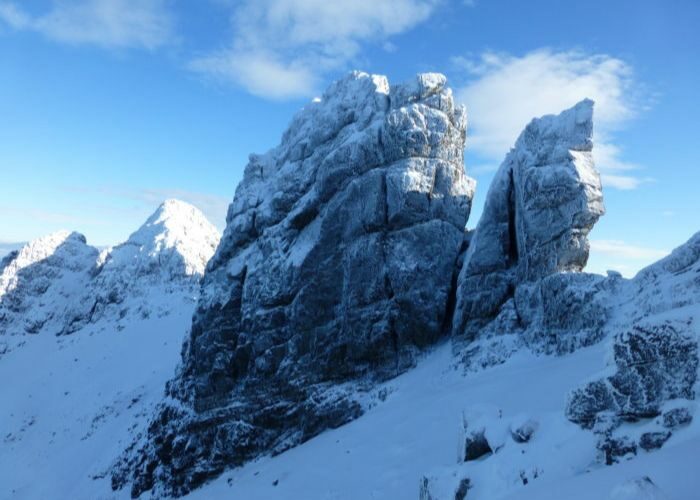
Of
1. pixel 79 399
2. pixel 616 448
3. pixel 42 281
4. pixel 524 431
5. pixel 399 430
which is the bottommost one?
pixel 79 399

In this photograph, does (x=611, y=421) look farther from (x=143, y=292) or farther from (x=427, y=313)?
(x=143, y=292)

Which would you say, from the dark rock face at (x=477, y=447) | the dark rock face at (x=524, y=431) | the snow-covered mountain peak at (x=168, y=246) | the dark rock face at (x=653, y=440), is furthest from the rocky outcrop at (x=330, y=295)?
the snow-covered mountain peak at (x=168, y=246)

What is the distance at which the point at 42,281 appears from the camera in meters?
60.9

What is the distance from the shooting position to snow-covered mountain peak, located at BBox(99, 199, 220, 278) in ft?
192

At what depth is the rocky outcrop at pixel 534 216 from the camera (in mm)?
20516

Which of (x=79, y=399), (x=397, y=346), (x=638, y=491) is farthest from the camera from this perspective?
(x=79, y=399)

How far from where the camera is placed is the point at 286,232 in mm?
29312

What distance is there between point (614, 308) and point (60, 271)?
61939 millimetres

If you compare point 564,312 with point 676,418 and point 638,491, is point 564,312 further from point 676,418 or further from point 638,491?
point 638,491

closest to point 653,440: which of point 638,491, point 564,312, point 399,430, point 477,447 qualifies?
point 638,491

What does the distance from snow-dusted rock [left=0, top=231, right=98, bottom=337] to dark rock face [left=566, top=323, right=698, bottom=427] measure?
59.2 meters

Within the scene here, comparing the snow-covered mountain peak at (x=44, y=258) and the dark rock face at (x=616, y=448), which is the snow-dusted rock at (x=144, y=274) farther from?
the dark rock face at (x=616, y=448)

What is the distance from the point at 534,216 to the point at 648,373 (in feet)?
46.8

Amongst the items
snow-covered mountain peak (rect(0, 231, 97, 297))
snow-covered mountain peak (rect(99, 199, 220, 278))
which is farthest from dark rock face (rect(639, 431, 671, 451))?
snow-covered mountain peak (rect(0, 231, 97, 297))
